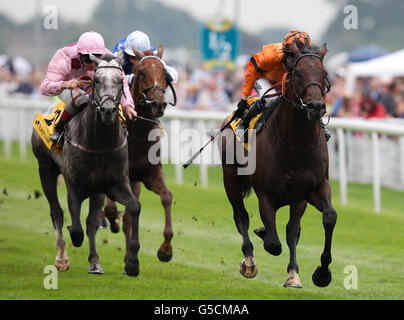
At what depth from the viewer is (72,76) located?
317 inches

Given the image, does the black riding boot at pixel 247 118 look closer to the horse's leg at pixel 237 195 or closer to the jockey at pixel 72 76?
the horse's leg at pixel 237 195

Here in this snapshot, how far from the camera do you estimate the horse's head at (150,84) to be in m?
7.87

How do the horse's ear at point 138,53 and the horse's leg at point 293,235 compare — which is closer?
the horse's leg at point 293,235

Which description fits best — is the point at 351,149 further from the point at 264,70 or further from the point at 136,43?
the point at 264,70

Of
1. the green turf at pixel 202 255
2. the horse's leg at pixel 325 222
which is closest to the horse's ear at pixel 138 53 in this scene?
the green turf at pixel 202 255

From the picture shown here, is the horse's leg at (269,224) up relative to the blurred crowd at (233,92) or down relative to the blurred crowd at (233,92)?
down

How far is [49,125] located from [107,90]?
1.58 meters

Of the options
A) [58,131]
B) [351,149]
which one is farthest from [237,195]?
[351,149]

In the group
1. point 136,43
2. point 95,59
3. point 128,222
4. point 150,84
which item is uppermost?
point 136,43

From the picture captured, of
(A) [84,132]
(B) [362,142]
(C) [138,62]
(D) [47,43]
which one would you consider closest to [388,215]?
(B) [362,142]

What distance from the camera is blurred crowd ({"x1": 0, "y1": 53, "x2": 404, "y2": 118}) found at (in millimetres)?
14945

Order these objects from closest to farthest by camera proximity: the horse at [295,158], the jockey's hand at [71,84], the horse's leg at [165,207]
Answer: the horse at [295,158] → the jockey's hand at [71,84] → the horse's leg at [165,207]

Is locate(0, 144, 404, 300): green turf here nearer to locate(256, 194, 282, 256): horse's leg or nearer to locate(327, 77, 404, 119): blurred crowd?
locate(256, 194, 282, 256): horse's leg
